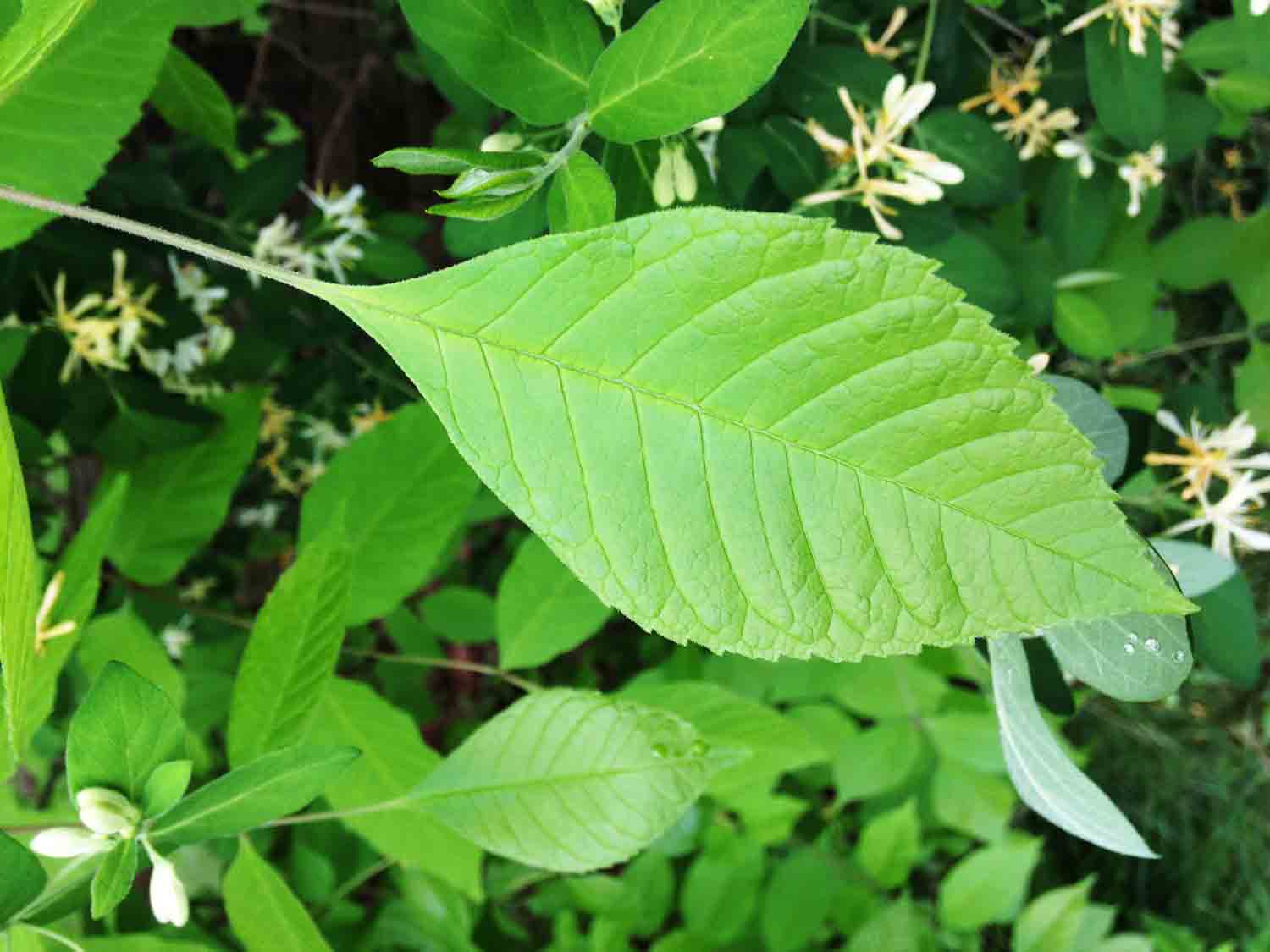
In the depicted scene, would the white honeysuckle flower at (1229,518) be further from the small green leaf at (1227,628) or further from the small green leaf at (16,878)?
the small green leaf at (16,878)

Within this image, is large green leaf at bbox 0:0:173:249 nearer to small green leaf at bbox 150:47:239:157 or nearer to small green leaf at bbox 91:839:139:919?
small green leaf at bbox 150:47:239:157

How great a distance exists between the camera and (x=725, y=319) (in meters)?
0.39

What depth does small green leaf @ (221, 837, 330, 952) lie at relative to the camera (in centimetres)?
65

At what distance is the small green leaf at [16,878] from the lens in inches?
19.7

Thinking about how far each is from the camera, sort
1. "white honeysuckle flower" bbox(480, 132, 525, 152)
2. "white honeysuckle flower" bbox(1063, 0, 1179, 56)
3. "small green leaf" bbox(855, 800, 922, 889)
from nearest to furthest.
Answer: "white honeysuckle flower" bbox(480, 132, 525, 152), "white honeysuckle flower" bbox(1063, 0, 1179, 56), "small green leaf" bbox(855, 800, 922, 889)

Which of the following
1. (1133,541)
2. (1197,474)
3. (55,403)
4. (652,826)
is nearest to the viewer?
(1133,541)

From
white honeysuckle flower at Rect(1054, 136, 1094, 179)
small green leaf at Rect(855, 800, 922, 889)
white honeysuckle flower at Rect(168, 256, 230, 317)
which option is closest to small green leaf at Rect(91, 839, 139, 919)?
white honeysuckle flower at Rect(168, 256, 230, 317)

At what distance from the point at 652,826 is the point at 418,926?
2.85 ft

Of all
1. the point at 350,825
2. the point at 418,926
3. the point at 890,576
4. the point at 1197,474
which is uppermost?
the point at 890,576

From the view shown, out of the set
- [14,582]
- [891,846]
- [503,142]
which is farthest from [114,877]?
[891,846]

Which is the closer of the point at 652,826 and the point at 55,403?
the point at 652,826

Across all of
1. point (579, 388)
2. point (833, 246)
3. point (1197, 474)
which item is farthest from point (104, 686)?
point (1197, 474)

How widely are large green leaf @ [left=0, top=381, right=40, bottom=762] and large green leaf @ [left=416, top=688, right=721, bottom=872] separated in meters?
0.31

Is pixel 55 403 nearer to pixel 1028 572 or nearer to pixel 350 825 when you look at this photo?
pixel 350 825
